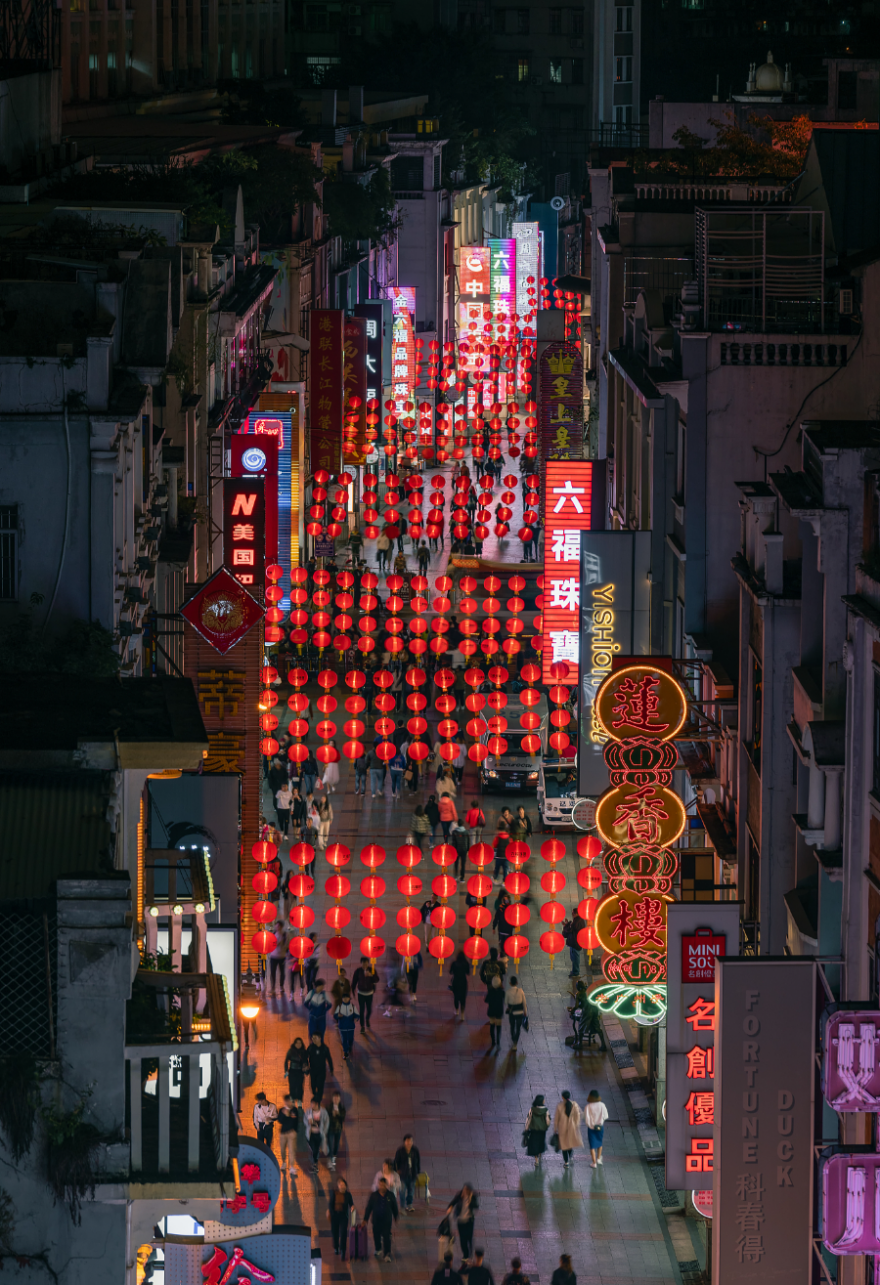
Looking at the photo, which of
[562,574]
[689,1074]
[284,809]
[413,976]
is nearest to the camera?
[689,1074]

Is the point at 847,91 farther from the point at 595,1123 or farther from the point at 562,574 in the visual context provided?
the point at 595,1123

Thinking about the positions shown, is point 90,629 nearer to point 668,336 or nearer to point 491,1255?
point 491,1255

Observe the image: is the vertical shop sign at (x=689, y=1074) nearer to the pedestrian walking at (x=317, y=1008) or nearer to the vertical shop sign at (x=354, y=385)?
the pedestrian walking at (x=317, y=1008)

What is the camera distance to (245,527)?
45.0 metres

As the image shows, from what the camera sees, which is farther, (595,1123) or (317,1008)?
(317,1008)

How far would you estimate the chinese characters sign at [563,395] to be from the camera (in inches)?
2502

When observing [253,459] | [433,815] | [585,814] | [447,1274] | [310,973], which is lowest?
[447,1274]

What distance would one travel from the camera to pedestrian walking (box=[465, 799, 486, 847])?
4575 centimetres

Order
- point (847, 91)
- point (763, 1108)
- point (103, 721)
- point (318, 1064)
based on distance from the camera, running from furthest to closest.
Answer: point (847, 91) → point (318, 1064) → point (763, 1108) → point (103, 721)

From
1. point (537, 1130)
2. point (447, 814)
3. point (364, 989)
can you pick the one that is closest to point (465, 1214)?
point (537, 1130)

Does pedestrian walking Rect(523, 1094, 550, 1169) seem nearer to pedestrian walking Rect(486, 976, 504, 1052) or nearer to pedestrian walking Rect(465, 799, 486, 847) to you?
pedestrian walking Rect(486, 976, 504, 1052)

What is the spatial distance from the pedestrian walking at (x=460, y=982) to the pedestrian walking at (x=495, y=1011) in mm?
671

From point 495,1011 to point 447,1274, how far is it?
9601 mm

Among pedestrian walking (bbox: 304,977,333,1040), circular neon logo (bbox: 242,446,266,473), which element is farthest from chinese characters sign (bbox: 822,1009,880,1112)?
circular neon logo (bbox: 242,446,266,473)
